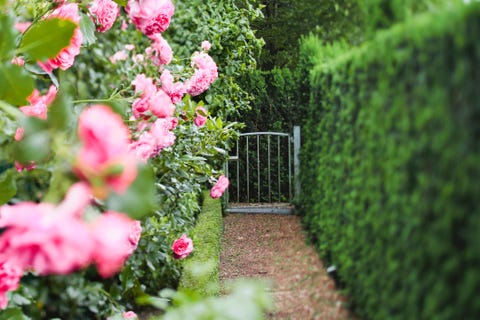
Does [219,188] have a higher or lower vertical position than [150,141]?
lower

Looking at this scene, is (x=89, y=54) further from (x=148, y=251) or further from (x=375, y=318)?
(x=375, y=318)

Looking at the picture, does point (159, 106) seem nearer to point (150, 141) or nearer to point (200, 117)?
point (150, 141)

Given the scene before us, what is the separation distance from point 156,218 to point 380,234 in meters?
2.74

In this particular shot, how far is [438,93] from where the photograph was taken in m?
1.16

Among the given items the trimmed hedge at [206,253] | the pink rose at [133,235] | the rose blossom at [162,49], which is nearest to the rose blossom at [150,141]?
the pink rose at [133,235]

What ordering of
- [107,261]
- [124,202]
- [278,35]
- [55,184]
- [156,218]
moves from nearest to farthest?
[107,261] < [124,202] < [55,184] < [278,35] < [156,218]

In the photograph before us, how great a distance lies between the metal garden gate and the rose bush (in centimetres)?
24

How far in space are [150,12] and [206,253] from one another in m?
1.52

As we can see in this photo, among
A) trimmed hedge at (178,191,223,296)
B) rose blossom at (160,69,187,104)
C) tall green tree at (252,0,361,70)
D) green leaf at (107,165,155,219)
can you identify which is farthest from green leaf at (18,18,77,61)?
rose blossom at (160,69,187,104)

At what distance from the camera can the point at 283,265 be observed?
2.05 meters

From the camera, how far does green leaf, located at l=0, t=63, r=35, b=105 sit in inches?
60.7

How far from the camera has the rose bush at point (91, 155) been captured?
2.56ft

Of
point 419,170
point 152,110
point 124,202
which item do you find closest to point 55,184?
point 124,202

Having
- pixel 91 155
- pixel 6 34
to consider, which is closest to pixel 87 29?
pixel 6 34
